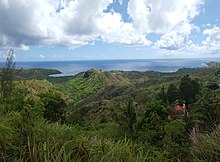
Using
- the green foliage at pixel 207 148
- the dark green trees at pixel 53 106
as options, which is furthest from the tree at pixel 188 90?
the green foliage at pixel 207 148

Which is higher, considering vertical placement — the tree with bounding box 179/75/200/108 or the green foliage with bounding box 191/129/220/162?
the green foliage with bounding box 191/129/220/162

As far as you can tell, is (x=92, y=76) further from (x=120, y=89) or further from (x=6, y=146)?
(x=6, y=146)

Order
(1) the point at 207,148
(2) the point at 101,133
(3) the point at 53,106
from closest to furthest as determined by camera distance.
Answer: (1) the point at 207,148 → (2) the point at 101,133 → (3) the point at 53,106

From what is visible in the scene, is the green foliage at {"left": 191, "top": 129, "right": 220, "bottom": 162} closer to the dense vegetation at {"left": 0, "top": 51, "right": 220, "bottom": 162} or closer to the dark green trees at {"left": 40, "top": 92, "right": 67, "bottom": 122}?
the dense vegetation at {"left": 0, "top": 51, "right": 220, "bottom": 162}

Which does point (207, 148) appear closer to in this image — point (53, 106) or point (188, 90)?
point (53, 106)

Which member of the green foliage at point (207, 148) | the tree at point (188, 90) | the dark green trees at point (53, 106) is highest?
the green foliage at point (207, 148)

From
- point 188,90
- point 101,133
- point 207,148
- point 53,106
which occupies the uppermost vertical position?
point 207,148

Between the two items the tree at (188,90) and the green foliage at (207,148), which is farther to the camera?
the tree at (188,90)

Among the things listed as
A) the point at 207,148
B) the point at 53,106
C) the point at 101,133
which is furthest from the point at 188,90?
the point at 207,148

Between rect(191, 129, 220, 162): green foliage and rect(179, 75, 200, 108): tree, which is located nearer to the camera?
rect(191, 129, 220, 162): green foliage

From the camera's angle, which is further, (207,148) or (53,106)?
(53,106)

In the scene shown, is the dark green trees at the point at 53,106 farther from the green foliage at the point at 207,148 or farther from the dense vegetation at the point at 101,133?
the green foliage at the point at 207,148

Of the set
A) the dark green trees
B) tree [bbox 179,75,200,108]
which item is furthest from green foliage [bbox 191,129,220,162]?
tree [bbox 179,75,200,108]

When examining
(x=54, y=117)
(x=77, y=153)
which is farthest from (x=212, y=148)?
(x=54, y=117)
